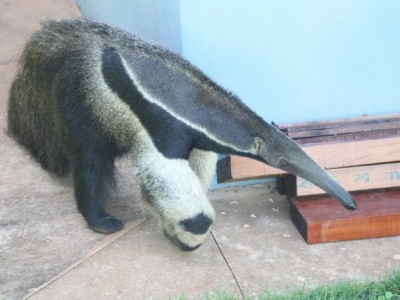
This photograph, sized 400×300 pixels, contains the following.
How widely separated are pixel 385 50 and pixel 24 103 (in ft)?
9.56

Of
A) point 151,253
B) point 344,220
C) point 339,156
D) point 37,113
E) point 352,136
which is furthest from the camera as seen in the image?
point 37,113

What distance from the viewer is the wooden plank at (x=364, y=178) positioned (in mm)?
4758

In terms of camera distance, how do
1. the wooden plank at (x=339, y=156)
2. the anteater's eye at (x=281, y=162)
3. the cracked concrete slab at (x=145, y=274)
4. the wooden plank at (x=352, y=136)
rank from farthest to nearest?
the wooden plank at (x=352, y=136), the wooden plank at (x=339, y=156), the cracked concrete slab at (x=145, y=274), the anteater's eye at (x=281, y=162)

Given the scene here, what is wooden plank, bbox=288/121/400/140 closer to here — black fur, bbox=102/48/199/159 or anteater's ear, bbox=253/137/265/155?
anteater's ear, bbox=253/137/265/155

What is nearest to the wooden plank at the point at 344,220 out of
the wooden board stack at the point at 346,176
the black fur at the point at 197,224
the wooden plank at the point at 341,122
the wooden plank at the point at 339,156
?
the wooden board stack at the point at 346,176

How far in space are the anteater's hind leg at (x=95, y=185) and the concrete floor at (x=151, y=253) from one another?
0.34ft

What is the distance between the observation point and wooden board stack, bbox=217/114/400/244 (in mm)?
4539

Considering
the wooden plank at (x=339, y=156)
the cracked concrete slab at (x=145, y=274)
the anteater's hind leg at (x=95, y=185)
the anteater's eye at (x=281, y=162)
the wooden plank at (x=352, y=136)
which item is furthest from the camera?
the wooden plank at (x=352, y=136)

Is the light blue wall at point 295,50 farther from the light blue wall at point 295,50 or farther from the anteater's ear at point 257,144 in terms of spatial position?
the anteater's ear at point 257,144

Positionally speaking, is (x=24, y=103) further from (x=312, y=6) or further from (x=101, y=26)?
(x=312, y=6)

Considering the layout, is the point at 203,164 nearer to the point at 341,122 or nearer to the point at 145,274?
the point at 145,274

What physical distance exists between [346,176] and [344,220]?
408 mm

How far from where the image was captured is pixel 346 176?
478 cm

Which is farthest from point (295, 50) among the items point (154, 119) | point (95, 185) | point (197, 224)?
point (95, 185)
